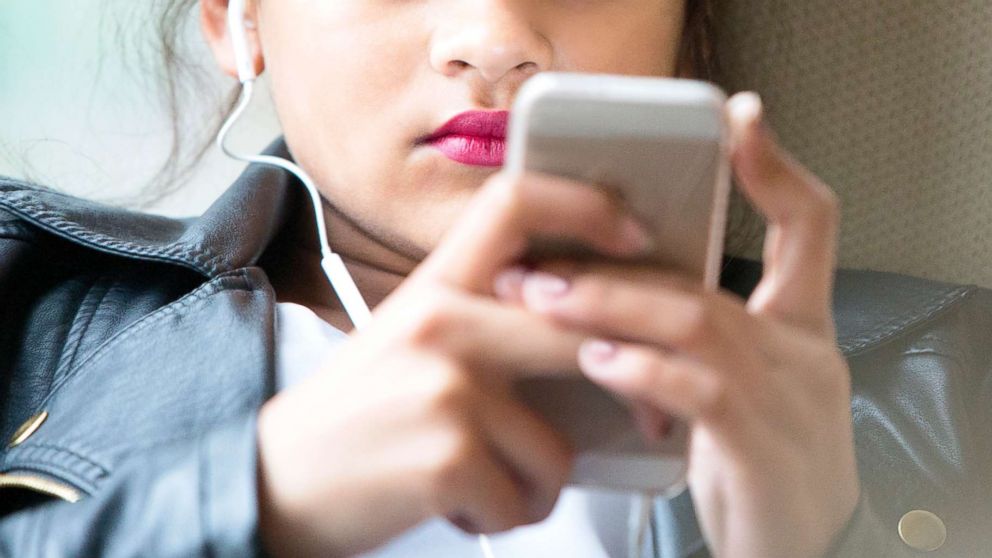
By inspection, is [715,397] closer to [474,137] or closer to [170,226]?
[474,137]

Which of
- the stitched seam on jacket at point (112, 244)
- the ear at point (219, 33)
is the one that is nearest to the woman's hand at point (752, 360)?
the stitched seam on jacket at point (112, 244)

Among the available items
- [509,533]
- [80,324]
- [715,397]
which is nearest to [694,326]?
[715,397]

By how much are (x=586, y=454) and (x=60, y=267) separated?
0.47 m

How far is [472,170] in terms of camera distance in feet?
2.23

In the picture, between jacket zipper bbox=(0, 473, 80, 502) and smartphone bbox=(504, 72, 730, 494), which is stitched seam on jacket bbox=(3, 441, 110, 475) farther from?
smartphone bbox=(504, 72, 730, 494)

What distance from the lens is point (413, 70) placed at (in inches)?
26.4

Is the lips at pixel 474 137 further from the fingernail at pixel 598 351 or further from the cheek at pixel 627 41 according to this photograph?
the fingernail at pixel 598 351

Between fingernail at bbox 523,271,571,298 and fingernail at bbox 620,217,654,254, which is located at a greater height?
fingernail at bbox 620,217,654,254

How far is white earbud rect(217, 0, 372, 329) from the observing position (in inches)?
29.2

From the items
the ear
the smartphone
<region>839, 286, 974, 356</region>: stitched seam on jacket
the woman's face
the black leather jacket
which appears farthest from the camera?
the ear

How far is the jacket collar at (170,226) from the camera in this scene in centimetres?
73

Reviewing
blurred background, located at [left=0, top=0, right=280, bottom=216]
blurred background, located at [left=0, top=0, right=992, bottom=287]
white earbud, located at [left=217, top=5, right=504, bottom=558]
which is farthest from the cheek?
blurred background, located at [left=0, top=0, right=280, bottom=216]

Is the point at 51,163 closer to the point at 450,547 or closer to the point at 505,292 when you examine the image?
the point at 450,547

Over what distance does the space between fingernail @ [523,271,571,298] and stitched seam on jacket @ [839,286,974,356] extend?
462 millimetres
